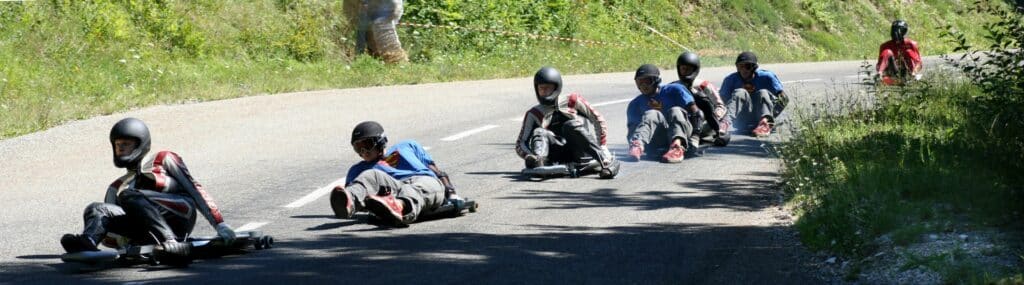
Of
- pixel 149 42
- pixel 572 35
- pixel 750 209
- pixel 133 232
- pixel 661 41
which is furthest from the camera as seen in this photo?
pixel 661 41

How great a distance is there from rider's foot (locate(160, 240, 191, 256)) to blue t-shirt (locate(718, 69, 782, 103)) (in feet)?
32.9

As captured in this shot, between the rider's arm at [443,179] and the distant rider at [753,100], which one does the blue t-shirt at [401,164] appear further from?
the distant rider at [753,100]

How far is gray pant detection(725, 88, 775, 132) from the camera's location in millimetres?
16969

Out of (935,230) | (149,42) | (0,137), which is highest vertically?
(149,42)

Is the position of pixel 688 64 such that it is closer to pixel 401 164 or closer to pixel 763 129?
pixel 763 129

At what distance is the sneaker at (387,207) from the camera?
9742mm

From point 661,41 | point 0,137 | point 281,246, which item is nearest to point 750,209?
point 281,246

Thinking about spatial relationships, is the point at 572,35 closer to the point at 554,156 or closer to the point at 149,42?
the point at 149,42

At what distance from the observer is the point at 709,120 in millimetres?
15547

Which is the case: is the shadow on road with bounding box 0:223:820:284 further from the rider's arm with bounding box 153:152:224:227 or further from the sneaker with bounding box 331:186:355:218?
the rider's arm with bounding box 153:152:224:227

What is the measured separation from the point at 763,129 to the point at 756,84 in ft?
2.84

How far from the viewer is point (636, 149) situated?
14.1 meters

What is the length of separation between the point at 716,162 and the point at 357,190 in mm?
5300

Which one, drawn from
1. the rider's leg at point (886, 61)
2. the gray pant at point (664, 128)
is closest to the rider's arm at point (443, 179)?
the gray pant at point (664, 128)
